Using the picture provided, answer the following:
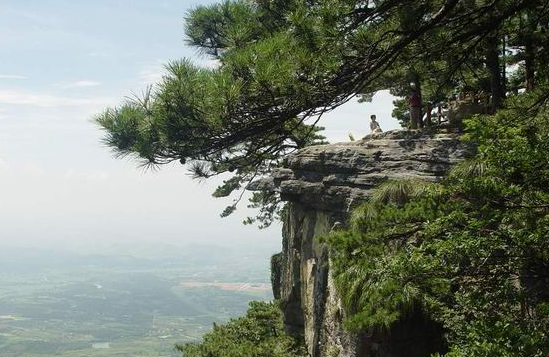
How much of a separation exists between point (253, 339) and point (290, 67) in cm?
1140

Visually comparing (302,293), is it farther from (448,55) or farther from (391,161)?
(448,55)

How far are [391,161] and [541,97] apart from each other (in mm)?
5116

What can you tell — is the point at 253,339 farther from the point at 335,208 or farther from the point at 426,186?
the point at 426,186

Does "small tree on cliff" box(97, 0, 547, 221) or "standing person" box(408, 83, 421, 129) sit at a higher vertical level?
"standing person" box(408, 83, 421, 129)

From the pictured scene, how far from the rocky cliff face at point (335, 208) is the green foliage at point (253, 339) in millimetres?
697

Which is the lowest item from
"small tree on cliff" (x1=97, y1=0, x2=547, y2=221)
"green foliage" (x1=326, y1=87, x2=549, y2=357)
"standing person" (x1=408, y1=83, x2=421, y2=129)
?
"green foliage" (x1=326, y1=87, x2=549, y2=357)

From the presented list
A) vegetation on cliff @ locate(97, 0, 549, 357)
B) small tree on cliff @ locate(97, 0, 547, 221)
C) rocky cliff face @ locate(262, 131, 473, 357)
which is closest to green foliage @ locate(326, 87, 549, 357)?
vegetation on cliff @ locate(97, 0, 549, 357)

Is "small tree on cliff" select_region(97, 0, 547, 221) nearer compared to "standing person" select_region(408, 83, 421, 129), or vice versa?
"small tree on cliff" select_region(97, 0, 547, 221)

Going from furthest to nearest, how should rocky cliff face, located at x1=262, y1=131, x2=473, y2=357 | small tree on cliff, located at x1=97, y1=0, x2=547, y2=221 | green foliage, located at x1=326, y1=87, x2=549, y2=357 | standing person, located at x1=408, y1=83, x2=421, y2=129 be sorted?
standing person, located at x1=408, y1=83, x2=421, y2=129 < rocky cliff face, located at x1=262, y1=131, x2=473, y2=357 < small tree on cliff, located at x1=97, y1=0, x2=547, y2=221 < green foliage, located at x1=326, y1=87, x2=549, y2=357

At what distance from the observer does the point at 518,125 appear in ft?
22.9

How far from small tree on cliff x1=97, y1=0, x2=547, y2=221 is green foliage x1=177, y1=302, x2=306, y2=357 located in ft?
21.8

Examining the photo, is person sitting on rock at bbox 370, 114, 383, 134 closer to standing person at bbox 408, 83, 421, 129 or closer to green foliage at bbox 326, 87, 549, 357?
standing person at bbox 408, 83, 421, 129

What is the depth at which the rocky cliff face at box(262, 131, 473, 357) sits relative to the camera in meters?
10.9

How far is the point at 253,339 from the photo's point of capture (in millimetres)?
16484
